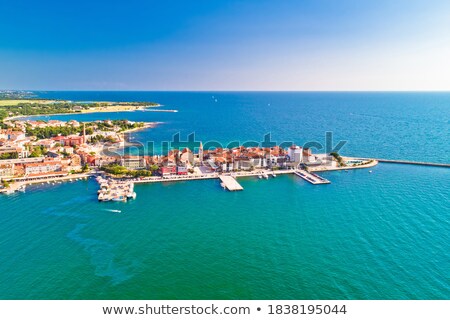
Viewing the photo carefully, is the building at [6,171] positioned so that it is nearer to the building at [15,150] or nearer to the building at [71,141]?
the building at [15,150]

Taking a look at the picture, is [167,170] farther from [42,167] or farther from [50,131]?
[50,131]

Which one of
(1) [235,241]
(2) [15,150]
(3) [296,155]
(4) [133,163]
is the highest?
(3) [296,155]

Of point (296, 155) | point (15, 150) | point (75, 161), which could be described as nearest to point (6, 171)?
point (75, 161)

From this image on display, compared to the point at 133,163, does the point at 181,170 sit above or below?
below

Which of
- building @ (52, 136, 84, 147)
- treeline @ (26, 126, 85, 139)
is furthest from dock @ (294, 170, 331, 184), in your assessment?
treeline @ (26, 126, 85, 139)

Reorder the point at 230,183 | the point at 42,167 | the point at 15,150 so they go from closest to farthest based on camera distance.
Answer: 1. the point at 230,183
2. the point at 42,167
3. the point at 15,150

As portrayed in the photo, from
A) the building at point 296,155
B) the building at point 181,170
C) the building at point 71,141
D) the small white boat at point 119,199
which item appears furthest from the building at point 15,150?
the building at point 296,155

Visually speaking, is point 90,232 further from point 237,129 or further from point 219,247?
point 237,129
